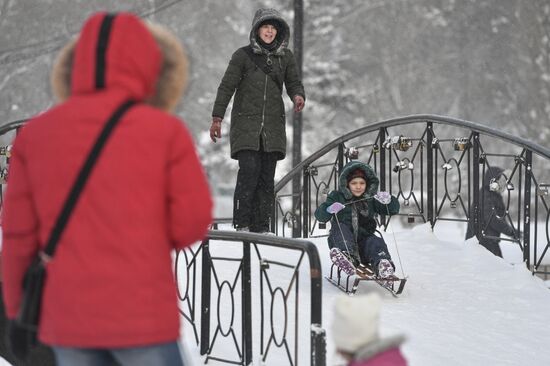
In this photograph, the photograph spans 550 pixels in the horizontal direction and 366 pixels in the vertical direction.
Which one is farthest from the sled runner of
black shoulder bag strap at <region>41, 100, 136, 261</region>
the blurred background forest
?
the blurred background forest

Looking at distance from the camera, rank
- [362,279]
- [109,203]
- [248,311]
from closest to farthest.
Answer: [109,203] < [248,311] < [362,279]

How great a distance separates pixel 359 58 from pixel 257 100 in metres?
30.0

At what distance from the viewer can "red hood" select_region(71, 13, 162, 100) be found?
2.86m

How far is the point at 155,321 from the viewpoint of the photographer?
109 inches

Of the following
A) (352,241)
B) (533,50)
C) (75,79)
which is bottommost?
(352,241)

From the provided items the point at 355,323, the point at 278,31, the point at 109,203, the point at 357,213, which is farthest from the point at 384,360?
the point at 278,31

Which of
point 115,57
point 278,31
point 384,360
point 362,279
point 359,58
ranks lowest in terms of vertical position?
point 362,279

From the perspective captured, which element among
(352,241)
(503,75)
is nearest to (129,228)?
→ (352,241)

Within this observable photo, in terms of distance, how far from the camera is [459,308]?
754 cm

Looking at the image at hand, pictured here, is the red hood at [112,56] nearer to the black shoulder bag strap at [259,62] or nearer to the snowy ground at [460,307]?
the snowy ground at [460,307]

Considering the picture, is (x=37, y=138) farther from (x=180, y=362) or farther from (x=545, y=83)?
(x=545, y=83)

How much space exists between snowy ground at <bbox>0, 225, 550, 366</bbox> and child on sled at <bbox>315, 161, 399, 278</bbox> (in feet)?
1.01

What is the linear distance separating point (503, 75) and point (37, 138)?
33930 millimetres

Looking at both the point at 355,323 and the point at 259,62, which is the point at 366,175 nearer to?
the point at 259,62
